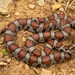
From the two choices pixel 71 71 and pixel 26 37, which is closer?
pixel 71 71

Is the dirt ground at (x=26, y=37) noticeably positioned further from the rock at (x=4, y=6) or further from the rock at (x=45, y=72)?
the rock at (x=4, y=6)

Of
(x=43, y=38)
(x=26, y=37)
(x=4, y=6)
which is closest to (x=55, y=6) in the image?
(x=43, y=38)

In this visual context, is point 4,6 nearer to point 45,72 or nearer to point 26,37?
point 26,37

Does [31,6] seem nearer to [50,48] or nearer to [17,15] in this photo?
[17,15]

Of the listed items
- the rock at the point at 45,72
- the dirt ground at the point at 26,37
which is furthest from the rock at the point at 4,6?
the rock at the point at 45,72

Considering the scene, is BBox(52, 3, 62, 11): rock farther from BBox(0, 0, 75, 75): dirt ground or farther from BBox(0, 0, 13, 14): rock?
BBox(0, 0, 13, 14): rock

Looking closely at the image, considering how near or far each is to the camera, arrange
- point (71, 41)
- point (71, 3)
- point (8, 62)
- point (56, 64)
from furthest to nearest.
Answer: point (71, 3), point (71, 41), point (56, 64), point (8, 62)

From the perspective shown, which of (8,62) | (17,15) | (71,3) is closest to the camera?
(8,62)

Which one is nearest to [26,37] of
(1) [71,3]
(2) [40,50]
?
(2) [40,50]
